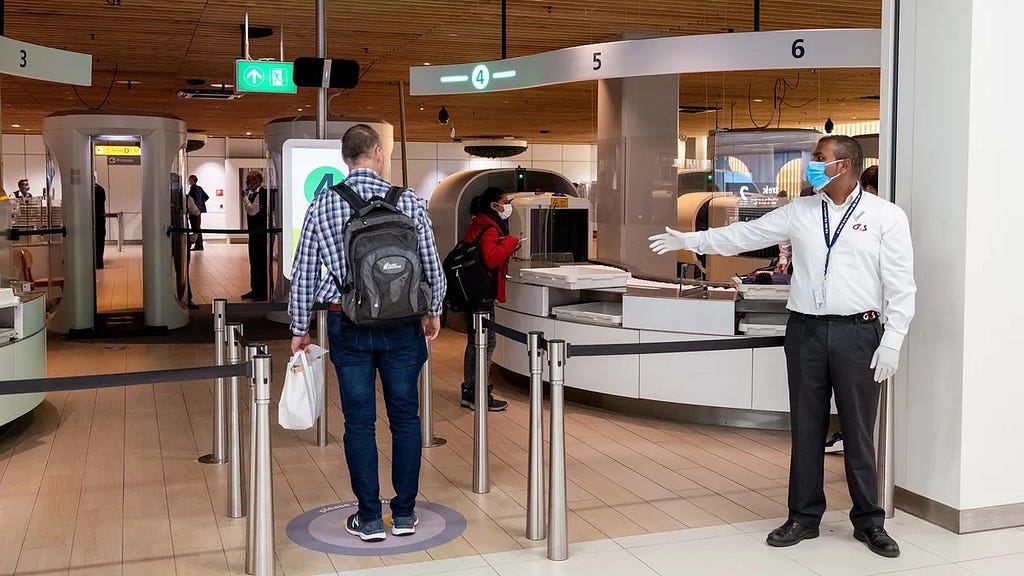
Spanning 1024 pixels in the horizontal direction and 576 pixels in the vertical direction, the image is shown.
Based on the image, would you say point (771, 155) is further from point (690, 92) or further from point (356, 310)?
point (356, 310)

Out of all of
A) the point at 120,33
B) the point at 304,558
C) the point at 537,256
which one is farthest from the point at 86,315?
the point at 304,558

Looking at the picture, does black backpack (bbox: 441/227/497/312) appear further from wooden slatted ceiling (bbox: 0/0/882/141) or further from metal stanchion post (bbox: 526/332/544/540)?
wooden slatted ceiling (bbox: 0/0/882/141)

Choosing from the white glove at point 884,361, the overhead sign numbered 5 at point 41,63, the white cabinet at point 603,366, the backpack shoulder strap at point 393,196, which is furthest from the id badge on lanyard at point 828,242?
the overhead sign numbered 5 at point 41,63

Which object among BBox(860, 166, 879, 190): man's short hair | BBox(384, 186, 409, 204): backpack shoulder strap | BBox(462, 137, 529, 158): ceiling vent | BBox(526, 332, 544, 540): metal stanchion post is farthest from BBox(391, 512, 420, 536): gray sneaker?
BBox(462, 137, 529, 158): ceiling vent

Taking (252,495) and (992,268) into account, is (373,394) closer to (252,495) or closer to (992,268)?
(252,495)

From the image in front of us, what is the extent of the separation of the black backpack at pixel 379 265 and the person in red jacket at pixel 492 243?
2.66 meters

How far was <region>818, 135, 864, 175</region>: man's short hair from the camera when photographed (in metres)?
4.06

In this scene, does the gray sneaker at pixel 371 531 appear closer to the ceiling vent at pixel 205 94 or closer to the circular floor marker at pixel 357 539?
the circular floor marker at pixel 357 539

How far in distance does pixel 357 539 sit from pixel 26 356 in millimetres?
3149

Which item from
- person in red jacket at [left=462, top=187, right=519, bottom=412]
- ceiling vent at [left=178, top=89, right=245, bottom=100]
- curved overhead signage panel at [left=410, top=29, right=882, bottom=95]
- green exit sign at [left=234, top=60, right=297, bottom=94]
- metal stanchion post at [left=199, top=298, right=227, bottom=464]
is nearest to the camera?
metal stanchion post at [left=199, top=298, right=227, bottom=464]

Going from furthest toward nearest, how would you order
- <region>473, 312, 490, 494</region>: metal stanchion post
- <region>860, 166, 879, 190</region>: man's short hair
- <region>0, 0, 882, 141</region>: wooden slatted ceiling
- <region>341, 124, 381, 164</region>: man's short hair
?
<region>0, 0, 882, 141</region>: wooden slatted ceiling < <region>860, 166, 879, 190</region>: man's short hair < <region>473, 312, 490, 494</region>: metal stanchion post < <region>341, 124, 381, 164</region>: man's short hair

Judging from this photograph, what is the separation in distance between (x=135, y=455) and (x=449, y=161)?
24.9 meters

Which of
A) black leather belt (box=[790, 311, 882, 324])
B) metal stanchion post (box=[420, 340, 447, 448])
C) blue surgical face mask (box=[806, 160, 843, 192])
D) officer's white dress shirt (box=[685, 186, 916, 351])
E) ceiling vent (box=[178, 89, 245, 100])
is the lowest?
metal stanchion post (box=[420, 340, 447, 448])

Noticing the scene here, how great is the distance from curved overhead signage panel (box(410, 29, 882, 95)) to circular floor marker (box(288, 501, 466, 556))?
131 inches
